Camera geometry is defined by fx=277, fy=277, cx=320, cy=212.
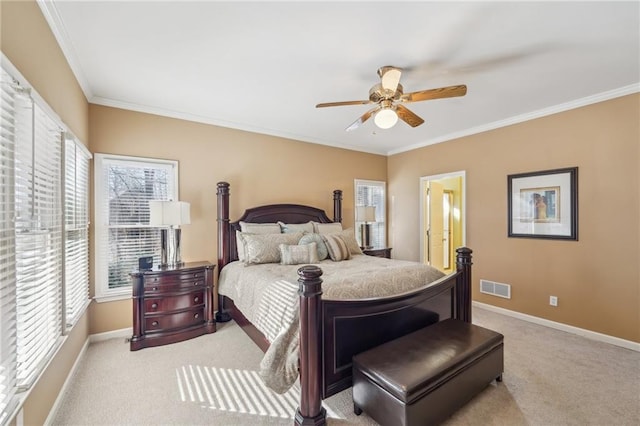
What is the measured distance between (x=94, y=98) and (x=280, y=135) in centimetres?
231

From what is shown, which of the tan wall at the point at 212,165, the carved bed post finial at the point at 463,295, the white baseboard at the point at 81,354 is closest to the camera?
the white baseboard at the point at 81,354

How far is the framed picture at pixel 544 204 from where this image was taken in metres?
3.35

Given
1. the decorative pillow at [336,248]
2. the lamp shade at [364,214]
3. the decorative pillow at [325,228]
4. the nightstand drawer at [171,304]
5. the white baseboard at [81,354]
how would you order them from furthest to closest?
1. the lamp shade at [364,214]
2. the decorative pillow at [325,228]
3. the decorative pillow at [336,248]
4. the nightstand drawer at [171,304]
5. the white baseboard at [81,354]

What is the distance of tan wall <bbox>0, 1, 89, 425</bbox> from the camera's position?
4.78 feet

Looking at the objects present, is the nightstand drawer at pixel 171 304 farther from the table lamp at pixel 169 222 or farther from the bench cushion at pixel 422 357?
the bench cushion at pixel 422 357

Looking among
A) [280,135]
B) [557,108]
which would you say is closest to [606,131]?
[557,108]

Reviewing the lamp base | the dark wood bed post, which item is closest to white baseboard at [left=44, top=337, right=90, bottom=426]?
the lamp base

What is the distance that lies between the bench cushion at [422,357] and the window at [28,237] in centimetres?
186

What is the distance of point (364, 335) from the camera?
2.09m

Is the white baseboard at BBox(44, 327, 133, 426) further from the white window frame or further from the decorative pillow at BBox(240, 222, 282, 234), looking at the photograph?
the decorative pillow at BBox(240, 222, 282, 234)

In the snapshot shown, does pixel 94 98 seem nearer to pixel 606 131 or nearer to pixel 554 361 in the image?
pixel 554 361

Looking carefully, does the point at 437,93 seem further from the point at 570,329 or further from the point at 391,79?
the point at 570,329

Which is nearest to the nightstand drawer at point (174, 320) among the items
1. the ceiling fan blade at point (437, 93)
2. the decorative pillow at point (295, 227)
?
the decorative pillow at point (295, 227)

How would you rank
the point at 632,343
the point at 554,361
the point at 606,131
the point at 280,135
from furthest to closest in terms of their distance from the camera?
the point at 280,135 → the point at 606,131 → the point at 632,343 → the point at 554,361
